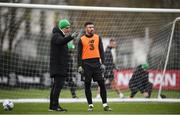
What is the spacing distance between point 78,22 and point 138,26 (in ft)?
5.74

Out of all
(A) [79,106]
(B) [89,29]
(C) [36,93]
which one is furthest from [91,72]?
(C) [36,93]

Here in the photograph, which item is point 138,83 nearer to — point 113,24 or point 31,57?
point 113,24

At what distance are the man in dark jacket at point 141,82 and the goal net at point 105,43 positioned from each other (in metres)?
0.37

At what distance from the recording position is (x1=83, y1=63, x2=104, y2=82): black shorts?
1436 centimetres

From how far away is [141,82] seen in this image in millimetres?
19656

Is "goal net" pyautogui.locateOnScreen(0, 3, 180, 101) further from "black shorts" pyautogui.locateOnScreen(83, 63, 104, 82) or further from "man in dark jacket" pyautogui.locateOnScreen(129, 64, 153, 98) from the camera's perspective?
"black shorts" pyautogui.locateOnScreen(83, 63, 104, 82)

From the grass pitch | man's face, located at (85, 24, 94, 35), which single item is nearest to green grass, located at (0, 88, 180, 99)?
the grass pitch

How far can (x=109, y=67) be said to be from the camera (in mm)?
19094

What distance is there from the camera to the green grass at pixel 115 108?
14211 millimetres

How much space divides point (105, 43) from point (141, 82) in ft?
8.05

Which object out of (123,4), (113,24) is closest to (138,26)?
(113,24)

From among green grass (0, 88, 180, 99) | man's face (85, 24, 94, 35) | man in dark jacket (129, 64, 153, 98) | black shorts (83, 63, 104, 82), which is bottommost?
green grass (0, 88, 180, 99)

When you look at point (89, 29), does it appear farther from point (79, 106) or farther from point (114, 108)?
point (79, 106)

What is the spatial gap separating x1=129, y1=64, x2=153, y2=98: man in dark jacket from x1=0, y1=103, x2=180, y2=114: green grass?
2214mm
